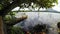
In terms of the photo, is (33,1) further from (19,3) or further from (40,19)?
(40,19)

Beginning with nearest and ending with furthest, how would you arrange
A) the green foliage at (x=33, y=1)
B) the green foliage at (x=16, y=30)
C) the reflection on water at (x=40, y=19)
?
the green foliage at (x=33, y=1), the green foliage at (x=16, y=30), the reflection on water at (x=40, y=19)

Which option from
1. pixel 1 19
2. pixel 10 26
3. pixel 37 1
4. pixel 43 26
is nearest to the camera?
pixel 37 1

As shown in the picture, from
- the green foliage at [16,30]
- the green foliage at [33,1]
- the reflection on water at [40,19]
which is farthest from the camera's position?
the reflection on water at [40,19]

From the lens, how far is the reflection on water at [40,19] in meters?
2.84

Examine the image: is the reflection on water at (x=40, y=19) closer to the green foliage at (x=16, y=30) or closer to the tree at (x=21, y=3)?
the green foliage at (x=16, y=30)

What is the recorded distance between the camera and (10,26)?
2.59 metres

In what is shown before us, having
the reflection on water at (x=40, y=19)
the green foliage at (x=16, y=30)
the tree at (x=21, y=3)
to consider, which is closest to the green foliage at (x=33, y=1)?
the tree at (x=21, y=3)

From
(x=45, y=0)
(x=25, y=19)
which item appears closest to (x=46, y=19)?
(x=25, y=19)

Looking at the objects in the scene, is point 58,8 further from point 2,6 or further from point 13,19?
point 2,6

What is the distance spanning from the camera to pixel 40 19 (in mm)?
2887

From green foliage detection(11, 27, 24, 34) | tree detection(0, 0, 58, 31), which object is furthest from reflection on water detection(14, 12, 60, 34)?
tree detection(0, 0, 58, 31)

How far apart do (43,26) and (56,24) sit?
0.20m

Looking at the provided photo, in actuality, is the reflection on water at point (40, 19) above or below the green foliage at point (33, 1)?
below

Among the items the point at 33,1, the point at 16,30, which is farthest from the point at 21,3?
the point at 16,30
